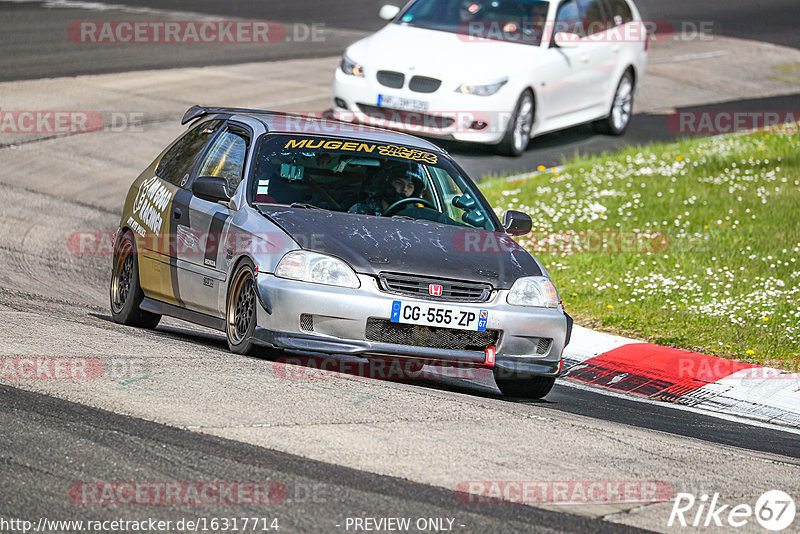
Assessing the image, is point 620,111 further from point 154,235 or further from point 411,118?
point 154,235

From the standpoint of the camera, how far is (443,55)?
1602 centimetres

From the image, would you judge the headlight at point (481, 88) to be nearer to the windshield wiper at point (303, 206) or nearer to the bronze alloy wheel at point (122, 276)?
the bronze alloy wheel at point (122, 276)

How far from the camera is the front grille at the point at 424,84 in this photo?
15711mm

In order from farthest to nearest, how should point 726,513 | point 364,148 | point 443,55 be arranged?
point 443,55, point 364,148, point 726,513

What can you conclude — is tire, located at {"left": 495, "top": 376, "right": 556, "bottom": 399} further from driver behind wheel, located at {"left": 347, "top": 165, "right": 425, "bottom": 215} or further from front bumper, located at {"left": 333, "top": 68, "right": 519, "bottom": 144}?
front bumper, located at {"left": 333, "top": 68, "right": 519, "bottom": 144}

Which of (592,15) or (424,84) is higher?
(592,15)

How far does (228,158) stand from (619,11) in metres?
11.1

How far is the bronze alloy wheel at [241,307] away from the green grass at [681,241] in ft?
12.8

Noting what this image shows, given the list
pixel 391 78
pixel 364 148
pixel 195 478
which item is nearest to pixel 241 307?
pixel 364 148

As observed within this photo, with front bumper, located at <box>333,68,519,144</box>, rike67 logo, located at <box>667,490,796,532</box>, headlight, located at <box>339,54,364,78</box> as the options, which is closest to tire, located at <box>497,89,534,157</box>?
front bumper, located at <box>333,68,519,144</box>

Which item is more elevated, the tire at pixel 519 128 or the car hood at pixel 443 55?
the car hood at pixel 443 55

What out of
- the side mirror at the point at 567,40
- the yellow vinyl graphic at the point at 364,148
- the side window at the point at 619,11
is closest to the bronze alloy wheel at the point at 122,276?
the yellow vinyl graphic at the point at 364,148

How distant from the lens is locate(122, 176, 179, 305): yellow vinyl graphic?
29.6 ft

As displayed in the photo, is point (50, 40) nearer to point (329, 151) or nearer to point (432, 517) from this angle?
point (329, 151)
